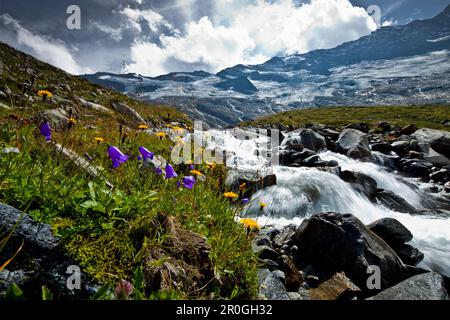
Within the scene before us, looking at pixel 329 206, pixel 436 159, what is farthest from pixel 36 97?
pixel 436 159

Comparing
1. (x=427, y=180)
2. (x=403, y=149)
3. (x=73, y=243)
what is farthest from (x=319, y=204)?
(x=403, y=149)

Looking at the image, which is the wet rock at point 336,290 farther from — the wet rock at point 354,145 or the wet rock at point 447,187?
the wet rock at point 354,145

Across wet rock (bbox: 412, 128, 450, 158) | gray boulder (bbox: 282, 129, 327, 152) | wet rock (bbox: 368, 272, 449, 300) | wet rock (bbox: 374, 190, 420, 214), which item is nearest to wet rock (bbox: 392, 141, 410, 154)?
wet rock (bbox: 412, 128, 450, 158)

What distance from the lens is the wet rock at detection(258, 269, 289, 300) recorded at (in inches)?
119

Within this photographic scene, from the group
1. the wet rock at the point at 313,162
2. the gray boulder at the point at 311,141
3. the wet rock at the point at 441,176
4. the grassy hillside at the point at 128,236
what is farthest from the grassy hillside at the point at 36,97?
the wet rock at the point at 441,176

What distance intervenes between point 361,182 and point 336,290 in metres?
9.80

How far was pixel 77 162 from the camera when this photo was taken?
3.38m

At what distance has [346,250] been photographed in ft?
16.4

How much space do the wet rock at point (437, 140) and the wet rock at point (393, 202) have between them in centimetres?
1418

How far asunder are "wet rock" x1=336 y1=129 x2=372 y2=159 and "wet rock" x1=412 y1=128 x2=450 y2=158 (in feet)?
18.5
